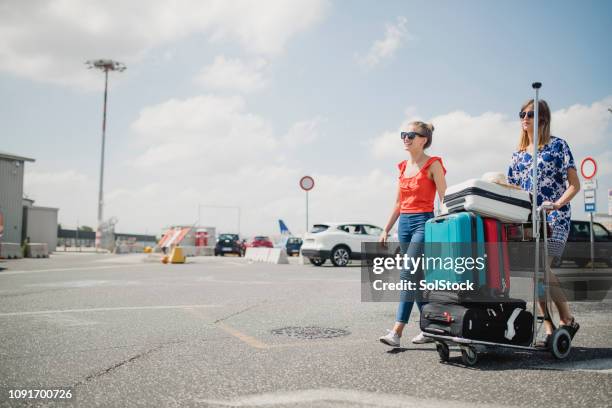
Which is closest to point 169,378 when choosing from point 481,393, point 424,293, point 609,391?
point 481,393

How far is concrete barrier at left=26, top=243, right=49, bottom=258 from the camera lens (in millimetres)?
25516

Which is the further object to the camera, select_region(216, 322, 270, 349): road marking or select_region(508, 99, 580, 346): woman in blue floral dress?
select_region(216, 322, 270, 349): road marking

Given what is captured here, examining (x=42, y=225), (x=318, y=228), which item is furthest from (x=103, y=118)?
(x=318, y=228)

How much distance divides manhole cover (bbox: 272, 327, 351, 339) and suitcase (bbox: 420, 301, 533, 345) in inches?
49.9

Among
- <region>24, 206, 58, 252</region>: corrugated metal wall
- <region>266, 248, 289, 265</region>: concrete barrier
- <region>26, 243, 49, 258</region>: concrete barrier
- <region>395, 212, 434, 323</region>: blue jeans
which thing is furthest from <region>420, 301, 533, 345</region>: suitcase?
<region>24, 206, 58, 252</region>: corrugated metal wall

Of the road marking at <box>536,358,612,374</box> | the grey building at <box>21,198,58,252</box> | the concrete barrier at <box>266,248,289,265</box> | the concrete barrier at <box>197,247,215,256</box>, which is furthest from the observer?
the concrete barrier at <box>197,247,215,256</box>

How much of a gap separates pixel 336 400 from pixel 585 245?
21.2m

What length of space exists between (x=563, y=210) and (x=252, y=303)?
4757 millimetres

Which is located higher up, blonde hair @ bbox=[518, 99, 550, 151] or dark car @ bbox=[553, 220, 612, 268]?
blonde hair @ bbox=[518, 99, 550, 151]

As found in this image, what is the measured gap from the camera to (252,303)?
759 cm

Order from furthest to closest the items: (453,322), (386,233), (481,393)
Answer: (386,233), (453,322), (481,393)

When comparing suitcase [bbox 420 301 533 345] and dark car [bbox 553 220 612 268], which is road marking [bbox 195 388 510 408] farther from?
dark car [bbox 553 220 612 268]

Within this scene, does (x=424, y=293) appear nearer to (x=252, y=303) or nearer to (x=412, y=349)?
(x=412, y=349)

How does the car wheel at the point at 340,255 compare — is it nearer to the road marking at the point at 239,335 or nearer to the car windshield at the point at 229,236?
the road marking at the point at 239,335
